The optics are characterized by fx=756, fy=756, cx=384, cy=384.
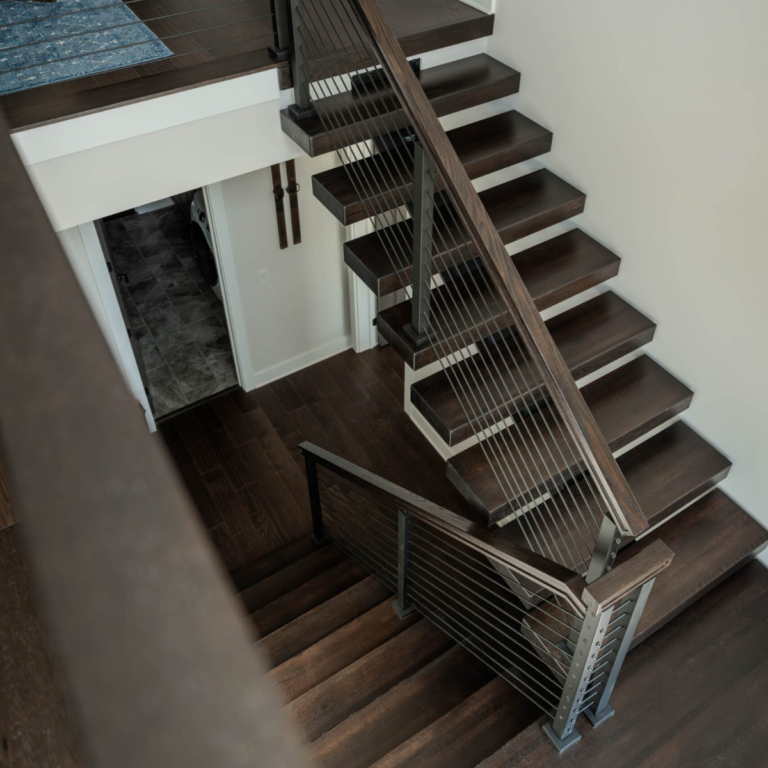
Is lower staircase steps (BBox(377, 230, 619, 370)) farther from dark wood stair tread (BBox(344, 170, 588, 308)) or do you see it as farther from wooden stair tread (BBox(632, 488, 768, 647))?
wooden stair tread (BBox(632, 488, 768, 647))

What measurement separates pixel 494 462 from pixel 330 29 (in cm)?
228

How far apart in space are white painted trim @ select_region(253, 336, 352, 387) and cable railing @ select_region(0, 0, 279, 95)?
2916 millimetres

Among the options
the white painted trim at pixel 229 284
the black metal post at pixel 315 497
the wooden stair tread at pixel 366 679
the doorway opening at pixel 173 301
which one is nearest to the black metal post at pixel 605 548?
the wooden stair tread at pixel 366 679

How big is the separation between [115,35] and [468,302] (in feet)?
7.59

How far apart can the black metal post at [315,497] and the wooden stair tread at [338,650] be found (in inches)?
32.8

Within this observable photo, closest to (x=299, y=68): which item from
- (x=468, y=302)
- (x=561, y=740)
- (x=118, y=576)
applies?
(x=468, y=302)

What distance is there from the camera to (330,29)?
3.76m

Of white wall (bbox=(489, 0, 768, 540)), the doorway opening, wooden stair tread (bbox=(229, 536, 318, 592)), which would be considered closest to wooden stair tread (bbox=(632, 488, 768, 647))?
white wall (bbox=(489, 0, 768, 540))

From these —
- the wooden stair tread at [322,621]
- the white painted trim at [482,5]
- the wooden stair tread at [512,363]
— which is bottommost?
the wooden stair tread at [322,621]

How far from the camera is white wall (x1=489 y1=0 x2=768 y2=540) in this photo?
122 inches

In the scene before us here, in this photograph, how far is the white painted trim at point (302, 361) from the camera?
639 centimetres

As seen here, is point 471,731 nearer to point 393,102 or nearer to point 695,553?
point 695,553

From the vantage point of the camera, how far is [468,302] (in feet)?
11.8

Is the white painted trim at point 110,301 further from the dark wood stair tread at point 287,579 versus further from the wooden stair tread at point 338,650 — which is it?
the wooden stair tread at point 338,650
